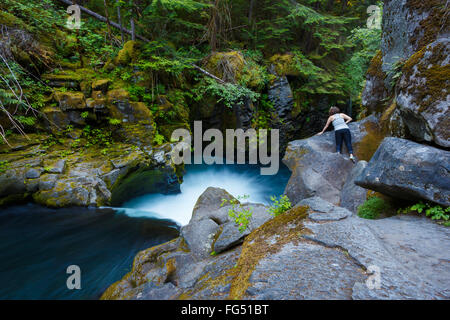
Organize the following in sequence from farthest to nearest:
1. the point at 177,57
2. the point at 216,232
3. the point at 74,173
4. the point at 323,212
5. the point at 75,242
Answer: the point at 177,57 → the point at 74,173 → the point at 75,242 → the point at 216,232 → the point at 323,212

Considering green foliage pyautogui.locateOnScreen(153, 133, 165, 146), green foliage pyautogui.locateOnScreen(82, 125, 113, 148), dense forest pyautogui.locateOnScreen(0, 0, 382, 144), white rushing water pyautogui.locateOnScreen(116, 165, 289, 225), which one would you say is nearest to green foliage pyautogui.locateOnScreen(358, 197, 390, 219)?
white rushing water pyautogui.locateOnScreen(116, 165, 289, 225)

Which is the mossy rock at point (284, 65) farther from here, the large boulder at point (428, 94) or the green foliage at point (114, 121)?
the green foliage at point (114, 121)

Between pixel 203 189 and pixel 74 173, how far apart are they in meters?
5.17

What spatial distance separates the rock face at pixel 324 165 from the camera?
538cm

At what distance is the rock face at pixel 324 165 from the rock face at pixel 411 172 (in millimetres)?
1560

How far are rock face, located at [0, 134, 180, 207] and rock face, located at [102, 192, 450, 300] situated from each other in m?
4.10

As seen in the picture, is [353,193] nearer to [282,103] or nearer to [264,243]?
[264,243]

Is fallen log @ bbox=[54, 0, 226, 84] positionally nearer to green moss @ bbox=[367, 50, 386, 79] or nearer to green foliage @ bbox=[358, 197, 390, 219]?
green moss @ bbox=[367, 50, 386, 79]

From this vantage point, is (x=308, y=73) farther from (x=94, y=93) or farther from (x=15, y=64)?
(x=15, y=64)

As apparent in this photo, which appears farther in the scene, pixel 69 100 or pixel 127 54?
pixel 127 54

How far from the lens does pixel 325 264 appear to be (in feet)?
5.81

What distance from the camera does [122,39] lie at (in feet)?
30.3

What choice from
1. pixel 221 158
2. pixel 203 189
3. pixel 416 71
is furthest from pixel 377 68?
pixel 221 158
